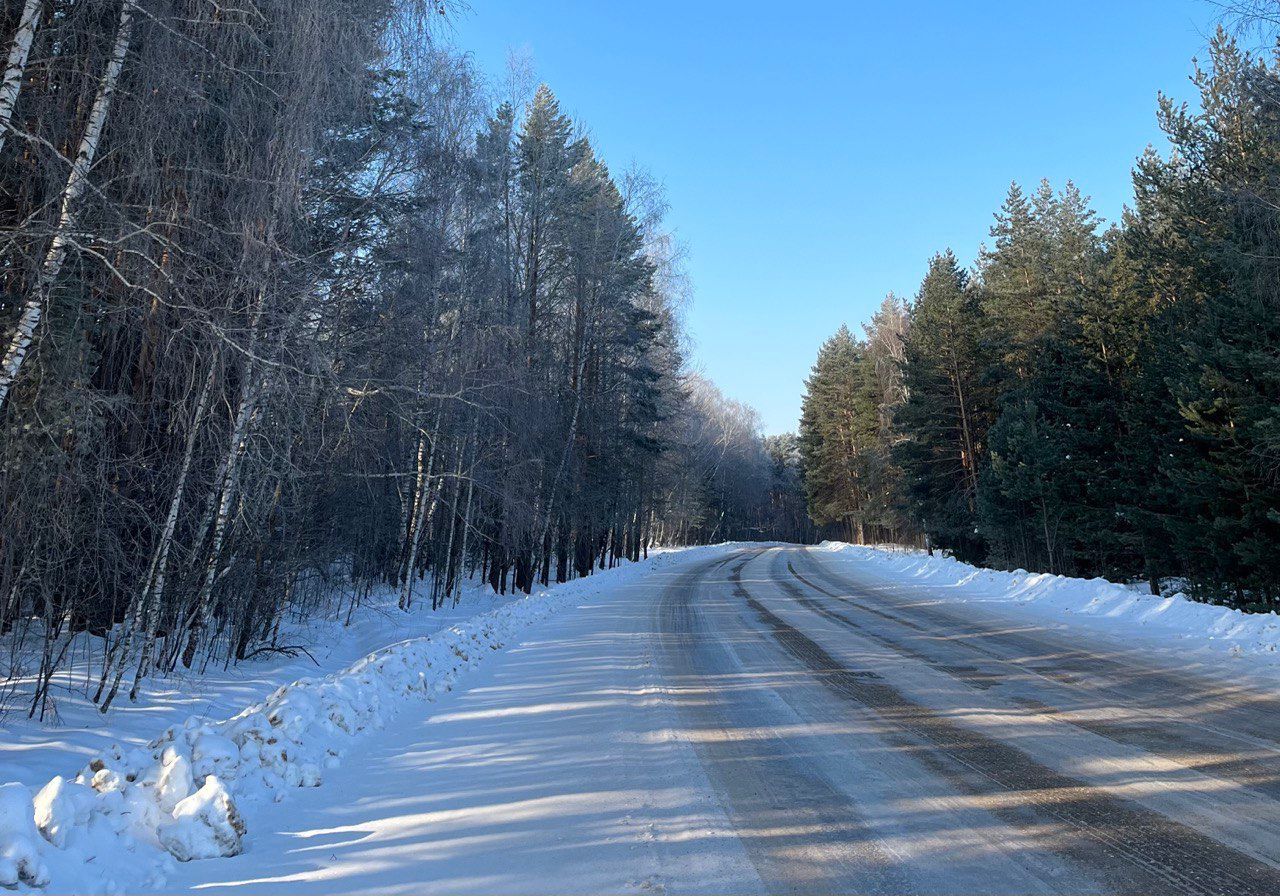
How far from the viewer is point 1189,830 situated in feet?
13.3

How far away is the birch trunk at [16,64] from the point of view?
16.8 feet

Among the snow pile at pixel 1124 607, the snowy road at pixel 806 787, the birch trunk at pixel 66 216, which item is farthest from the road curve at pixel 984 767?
the birch trunk at pixel 66 216

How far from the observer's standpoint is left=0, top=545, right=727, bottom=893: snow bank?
3436 millimetres

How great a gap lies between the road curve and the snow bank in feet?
9.72

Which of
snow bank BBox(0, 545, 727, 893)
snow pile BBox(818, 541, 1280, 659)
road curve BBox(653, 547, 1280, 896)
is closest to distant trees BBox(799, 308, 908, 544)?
snow pile BBox(818, 541, 1280, 659)

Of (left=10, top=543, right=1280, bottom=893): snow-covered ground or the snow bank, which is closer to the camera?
the snow bank

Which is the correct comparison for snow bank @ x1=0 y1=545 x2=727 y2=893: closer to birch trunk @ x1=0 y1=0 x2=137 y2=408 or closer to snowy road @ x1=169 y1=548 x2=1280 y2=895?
snowy road @ x1=169 y1=548 x2=1280 y2=895

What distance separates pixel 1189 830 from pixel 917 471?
1284 inches

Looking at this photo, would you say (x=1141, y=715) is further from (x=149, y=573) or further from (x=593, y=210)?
(x=593, y=210)

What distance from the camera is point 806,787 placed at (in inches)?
194

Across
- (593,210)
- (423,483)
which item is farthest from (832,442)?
(423,483)

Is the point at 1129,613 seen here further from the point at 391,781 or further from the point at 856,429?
the point at 856,429

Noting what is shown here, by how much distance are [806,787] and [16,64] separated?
7580 mm

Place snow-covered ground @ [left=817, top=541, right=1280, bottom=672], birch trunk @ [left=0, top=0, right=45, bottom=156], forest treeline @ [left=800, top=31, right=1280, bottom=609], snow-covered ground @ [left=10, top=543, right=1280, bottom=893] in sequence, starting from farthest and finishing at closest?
forest treeline @ [left=800, top=31, right=1280, bottom=609] → snow-covered ground @ [left=817, top=541, right=1280, bottom=672] → birch trunk @ [left=0, top=0, right=45, bottom=156] → snow-covered ground @ [left=10, top=543, right=1280, bottom=893]
